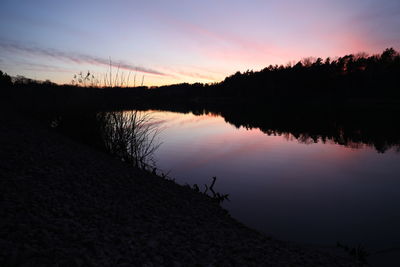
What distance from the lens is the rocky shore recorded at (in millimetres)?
3357

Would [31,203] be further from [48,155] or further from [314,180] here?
[314,180]

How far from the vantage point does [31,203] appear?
14.1 feet

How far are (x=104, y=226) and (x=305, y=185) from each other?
376 inches

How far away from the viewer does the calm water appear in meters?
7.85

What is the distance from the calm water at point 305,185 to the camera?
309 inches

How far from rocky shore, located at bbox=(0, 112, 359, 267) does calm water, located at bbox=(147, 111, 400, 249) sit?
177cm

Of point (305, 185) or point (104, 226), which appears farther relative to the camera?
point (305, 185)

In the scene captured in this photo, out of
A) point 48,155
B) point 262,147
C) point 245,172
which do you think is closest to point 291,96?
point 262,147

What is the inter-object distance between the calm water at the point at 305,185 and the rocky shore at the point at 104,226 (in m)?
1.77

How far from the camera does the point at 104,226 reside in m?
4.27

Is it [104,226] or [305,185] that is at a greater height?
[305,185]

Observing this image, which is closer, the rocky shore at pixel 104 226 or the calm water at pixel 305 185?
the rocky shore at pixel 104 226

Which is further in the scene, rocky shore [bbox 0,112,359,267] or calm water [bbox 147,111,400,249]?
calm water [bbox 147,111,400,249]

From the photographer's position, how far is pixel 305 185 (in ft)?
39.2
